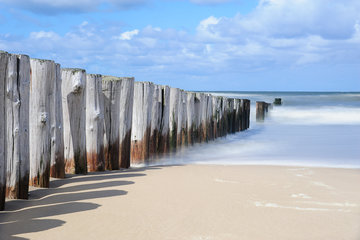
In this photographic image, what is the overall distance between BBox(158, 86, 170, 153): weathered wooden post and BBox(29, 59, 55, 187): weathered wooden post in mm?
2543

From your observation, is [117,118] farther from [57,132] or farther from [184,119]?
[184,119]

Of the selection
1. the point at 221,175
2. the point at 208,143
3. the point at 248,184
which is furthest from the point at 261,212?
the point at 208,143

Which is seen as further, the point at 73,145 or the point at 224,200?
the point at 73,145

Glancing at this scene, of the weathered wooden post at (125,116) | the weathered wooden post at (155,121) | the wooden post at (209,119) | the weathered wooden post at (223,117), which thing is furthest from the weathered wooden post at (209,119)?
the weathered wooden post at (125,116)

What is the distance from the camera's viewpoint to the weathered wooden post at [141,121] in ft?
17.4

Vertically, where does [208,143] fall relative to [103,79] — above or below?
below

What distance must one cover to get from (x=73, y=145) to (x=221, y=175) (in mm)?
1568

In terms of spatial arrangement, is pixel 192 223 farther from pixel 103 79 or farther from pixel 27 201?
pixel 103 79

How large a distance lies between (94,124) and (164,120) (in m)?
1.85

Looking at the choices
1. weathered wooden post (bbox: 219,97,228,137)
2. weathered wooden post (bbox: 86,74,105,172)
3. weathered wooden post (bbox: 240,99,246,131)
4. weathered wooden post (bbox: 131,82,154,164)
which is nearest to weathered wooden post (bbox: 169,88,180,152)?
weathered wooden post (bbox: 131,82,154,164)

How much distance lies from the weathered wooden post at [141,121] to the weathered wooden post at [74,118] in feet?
4.17

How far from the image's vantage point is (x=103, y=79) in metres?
4.52

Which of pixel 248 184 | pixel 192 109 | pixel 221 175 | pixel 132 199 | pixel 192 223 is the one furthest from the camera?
pixel 192 109

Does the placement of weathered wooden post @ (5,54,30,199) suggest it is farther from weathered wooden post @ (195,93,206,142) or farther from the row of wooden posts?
weathered wooden post @ (195,93,206,142)
